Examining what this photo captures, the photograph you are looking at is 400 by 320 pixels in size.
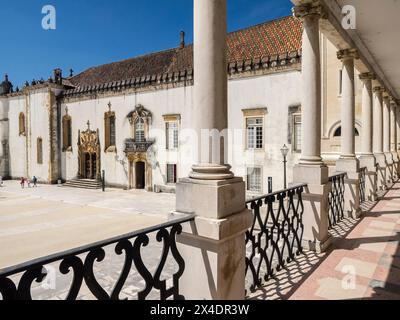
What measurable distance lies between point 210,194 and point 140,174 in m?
22.4

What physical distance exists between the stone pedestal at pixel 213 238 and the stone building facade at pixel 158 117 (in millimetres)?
15167

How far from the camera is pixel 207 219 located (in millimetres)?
2643

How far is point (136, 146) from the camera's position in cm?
2338

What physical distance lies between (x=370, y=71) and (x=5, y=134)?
37431mm

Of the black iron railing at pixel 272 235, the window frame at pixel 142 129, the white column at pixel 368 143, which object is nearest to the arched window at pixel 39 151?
the window frame at pixel 142 129

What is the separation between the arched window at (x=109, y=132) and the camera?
25.4 m

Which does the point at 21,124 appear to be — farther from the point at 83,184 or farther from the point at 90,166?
the point at 83,184

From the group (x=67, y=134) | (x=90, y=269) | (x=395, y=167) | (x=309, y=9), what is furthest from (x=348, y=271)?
(x=67, y=134)

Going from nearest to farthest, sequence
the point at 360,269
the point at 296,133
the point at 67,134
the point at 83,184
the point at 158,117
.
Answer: the point at 360,269, the point at 296,133, the point at 158,117, the point at 83,184, the point at 67,134

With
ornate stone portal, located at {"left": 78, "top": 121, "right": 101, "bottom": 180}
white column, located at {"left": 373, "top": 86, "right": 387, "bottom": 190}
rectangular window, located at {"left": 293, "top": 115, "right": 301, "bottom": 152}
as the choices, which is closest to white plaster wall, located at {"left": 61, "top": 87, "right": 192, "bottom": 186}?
ornate stone portal, located at {"left": 78, "top": 121, "right": 101, "bottom": 180}

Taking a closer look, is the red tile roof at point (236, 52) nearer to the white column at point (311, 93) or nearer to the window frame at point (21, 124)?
the window frame at point (21, 124)

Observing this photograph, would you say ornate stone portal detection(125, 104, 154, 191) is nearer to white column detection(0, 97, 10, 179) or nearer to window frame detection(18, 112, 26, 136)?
→ window frame detection(18, 112, 26, 136)

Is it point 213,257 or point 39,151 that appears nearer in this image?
point 213,257
